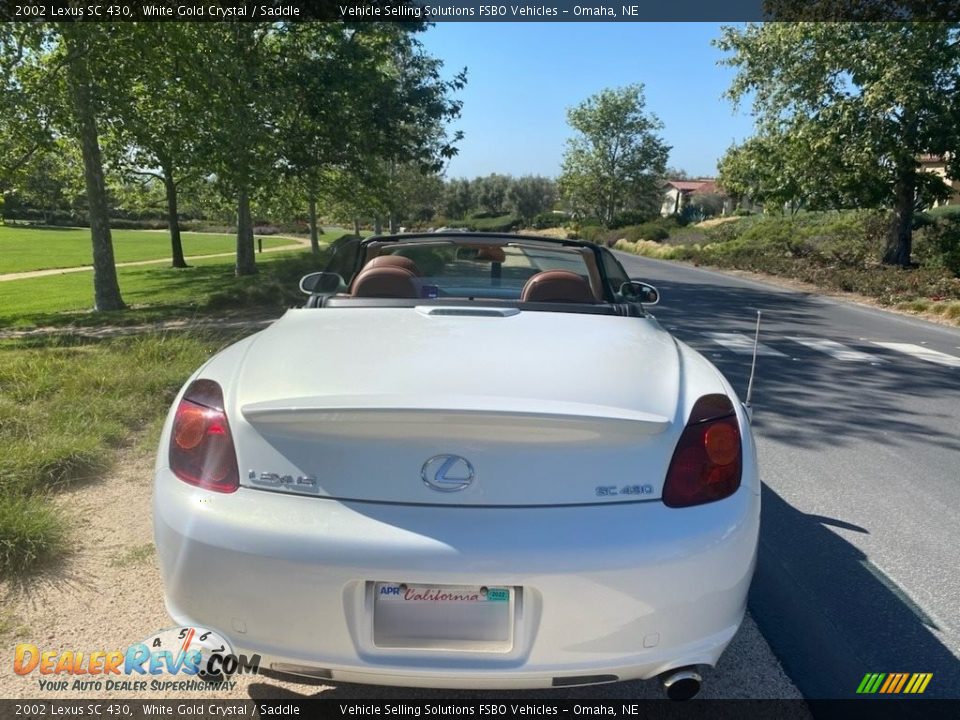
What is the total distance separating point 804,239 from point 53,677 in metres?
32.4

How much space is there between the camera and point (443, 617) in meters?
2.03

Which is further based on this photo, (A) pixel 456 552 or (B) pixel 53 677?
(B) pixel 53 677

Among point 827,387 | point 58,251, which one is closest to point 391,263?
point 827,387

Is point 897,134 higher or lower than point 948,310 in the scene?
higher

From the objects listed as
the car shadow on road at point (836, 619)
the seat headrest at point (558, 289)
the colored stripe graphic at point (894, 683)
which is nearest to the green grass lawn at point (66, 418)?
the seat headrest at point (558, 289)

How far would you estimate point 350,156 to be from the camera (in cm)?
2031

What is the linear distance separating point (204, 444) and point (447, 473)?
2.52ft

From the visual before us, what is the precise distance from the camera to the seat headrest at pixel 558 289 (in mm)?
3582

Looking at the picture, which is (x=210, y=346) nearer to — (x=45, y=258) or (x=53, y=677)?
(x=53, y=677)

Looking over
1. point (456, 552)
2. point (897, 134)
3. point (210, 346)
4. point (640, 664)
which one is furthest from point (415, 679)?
point (897, 134)

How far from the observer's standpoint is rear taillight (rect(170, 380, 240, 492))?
2.16 meters

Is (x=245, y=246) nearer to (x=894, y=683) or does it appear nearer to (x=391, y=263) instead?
(x=391, y=263)

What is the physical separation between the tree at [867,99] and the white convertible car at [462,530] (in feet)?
69.6

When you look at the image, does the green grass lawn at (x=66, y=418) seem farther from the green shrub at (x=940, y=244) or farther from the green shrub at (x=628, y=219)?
the green shrub at (x=628, y=219)
